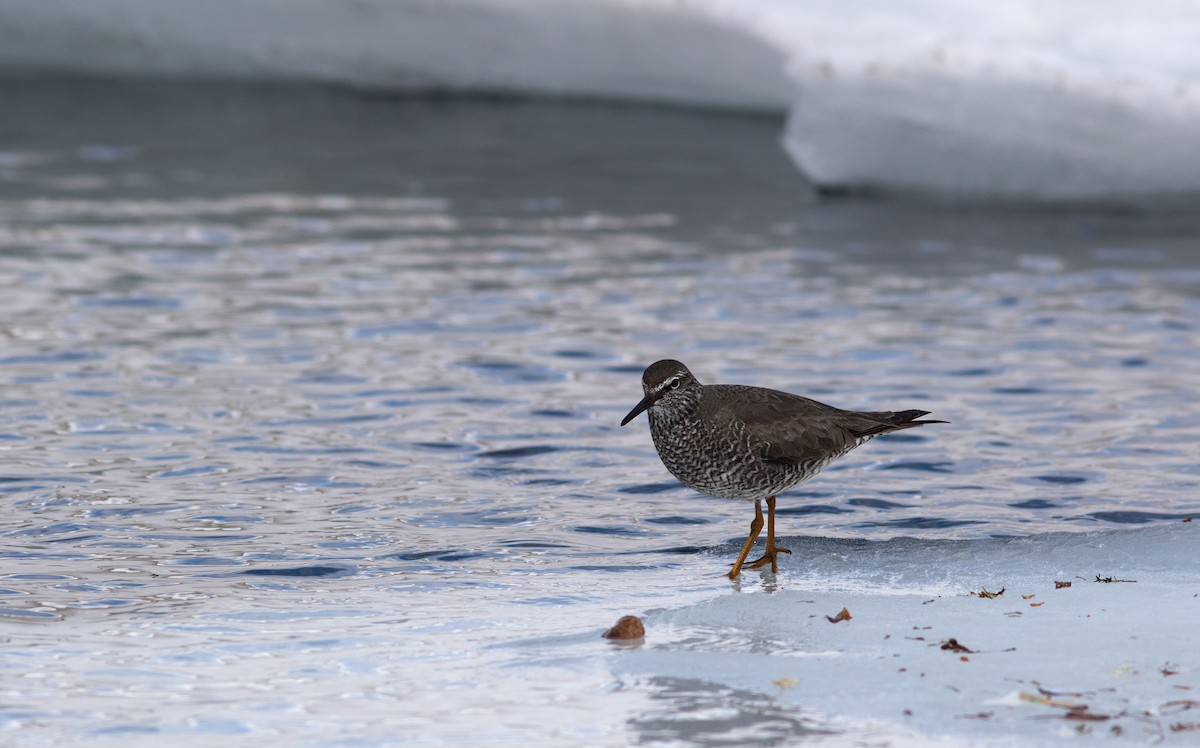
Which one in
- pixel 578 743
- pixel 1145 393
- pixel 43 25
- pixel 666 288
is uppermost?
pixel 43 25

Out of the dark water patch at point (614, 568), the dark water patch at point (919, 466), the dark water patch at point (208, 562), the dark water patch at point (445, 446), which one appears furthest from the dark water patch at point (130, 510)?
the dark water patch at point (919, 466)

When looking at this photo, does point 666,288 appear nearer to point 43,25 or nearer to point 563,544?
point 563,544

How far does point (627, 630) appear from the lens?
5.32 m

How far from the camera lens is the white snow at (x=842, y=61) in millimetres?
13641

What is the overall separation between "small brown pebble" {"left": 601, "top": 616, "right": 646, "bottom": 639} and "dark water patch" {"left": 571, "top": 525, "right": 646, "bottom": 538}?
170cm

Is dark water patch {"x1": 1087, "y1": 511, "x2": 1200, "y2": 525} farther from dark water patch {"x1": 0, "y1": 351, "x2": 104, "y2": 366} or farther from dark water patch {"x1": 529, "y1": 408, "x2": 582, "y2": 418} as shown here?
dark water patch {"x1": 0, "y1": 351, "x2": 104, "y2": 366}

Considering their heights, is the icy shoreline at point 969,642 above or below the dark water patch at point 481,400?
below

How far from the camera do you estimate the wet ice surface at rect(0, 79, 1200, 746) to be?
477cm

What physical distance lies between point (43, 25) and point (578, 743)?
18238mm

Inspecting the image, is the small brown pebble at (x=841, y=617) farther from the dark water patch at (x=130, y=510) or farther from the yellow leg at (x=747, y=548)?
the dark water patch at (x=130, y=510)

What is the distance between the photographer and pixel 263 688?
483cm

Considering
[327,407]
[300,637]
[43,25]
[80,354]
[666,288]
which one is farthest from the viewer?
[43,25]

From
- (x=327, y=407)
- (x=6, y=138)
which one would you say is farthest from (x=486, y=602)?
(x=6, y=138)

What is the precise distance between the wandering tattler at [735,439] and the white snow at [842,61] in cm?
→ 792
